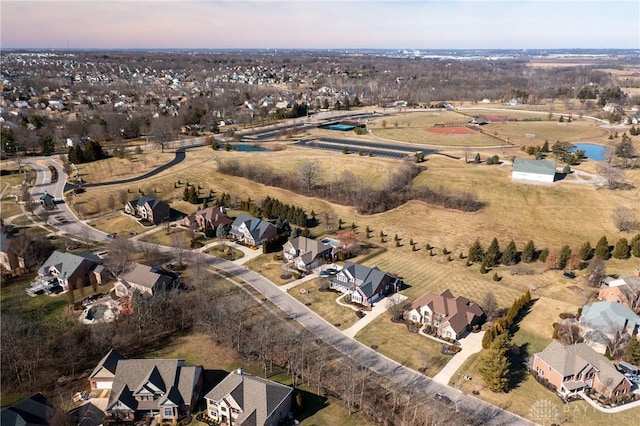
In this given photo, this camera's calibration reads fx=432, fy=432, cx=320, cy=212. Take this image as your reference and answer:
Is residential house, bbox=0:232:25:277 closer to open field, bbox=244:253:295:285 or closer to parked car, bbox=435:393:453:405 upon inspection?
open field, bbox=244:253:295:285

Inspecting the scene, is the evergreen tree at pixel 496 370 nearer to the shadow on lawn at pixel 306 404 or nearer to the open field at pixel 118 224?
the shadow on lawn at pixel 306 404

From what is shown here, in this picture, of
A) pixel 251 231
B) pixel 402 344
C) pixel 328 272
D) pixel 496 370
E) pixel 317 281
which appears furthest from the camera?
pixel 251 231

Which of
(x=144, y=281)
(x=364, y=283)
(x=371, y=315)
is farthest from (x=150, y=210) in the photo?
(x=371, y=315)

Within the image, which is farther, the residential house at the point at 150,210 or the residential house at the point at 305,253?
the residential house at the point at 150,210

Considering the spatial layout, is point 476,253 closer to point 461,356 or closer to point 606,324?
point 606,324

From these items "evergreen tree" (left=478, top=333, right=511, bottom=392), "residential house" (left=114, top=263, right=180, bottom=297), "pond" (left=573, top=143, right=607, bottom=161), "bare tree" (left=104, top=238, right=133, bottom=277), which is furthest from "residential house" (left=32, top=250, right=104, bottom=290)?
"pond" (left=573, top=143, right=607, bottom=161)

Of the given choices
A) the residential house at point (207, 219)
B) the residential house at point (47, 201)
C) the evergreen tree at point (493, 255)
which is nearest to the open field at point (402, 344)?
the evergreen tree at point (493, 255)
